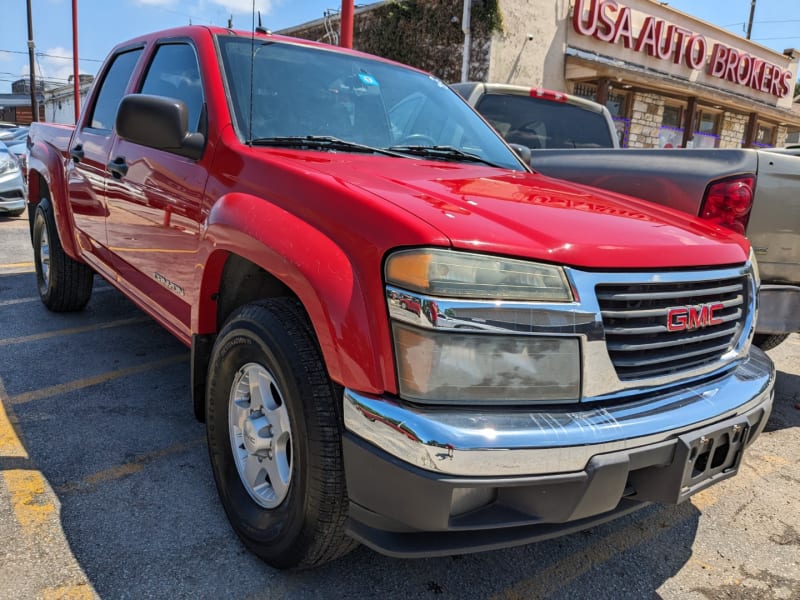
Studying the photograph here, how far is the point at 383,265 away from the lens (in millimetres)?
1618

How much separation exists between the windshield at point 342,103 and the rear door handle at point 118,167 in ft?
2.86

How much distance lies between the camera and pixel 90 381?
3.63m

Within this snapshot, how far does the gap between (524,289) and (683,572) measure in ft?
4.51

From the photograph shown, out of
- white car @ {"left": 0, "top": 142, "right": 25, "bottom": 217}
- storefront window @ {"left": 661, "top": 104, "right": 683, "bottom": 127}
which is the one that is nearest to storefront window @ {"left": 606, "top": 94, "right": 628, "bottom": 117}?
storefront window @ {"left": 661, "top": 104, "right": 683, "bottom": 127}

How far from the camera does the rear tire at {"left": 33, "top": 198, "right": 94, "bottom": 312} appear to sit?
4574mm

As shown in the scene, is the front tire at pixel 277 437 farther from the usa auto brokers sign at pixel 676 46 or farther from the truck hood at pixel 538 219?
the usa auto brokers sign at pixel 676 46

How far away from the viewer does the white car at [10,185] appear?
30.6ft

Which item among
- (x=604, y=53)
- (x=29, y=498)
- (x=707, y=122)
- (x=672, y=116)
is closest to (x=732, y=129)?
(x=707, y=122)

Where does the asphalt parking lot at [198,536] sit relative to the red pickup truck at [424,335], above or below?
below

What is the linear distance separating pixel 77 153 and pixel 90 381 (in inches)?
57.4

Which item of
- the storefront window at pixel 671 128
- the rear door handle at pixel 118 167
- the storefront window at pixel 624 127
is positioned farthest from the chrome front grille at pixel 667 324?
the storefront window at pixel 671 128

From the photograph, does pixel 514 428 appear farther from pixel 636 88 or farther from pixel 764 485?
pixel 636 88

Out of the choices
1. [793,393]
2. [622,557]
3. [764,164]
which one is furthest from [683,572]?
[793,393]

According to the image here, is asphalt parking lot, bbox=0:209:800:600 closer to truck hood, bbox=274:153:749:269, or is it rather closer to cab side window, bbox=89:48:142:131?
truck hood, bbox=274:153:749:269
